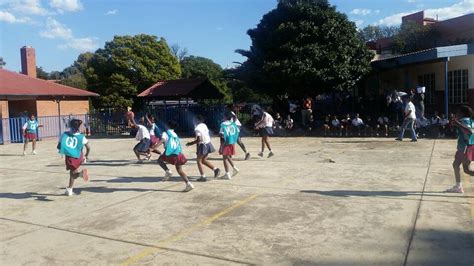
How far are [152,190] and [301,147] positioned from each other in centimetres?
782

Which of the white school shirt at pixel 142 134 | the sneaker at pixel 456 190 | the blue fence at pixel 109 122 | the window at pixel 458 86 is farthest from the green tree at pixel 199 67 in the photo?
the sneaker at pixel 456 190

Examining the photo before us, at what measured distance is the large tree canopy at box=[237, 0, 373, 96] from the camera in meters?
20.8

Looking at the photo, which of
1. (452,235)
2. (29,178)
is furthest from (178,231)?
(29,178)

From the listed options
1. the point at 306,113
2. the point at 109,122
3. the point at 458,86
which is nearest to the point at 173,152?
the point at 306,113

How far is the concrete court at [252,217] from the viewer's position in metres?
5.26

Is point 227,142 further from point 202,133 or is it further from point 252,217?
point 252,217

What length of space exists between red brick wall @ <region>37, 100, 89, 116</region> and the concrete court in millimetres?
17695

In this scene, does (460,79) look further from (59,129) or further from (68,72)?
(68,72)

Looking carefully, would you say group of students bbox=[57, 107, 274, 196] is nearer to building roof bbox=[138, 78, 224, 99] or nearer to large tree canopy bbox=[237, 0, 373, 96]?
large tree canopy bbox=[237, 0, 373, 96]

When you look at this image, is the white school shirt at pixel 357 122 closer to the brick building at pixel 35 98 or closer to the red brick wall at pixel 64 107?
the brick building at pixel 35 98

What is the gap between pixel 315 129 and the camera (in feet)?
69.9

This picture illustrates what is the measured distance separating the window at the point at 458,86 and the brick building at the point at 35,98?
2121 centimetres

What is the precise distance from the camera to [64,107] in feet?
98.0

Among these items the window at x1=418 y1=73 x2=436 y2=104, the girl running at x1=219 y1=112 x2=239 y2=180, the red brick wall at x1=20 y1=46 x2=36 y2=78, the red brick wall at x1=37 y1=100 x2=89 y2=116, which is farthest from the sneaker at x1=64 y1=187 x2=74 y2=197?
the red brick wall at x1=20 y1=46 x2=36 y2=78
